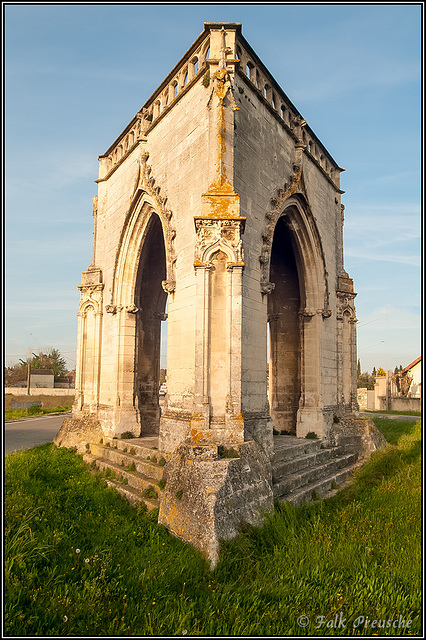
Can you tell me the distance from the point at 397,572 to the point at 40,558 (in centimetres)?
368

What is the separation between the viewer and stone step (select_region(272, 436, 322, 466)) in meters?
7.99

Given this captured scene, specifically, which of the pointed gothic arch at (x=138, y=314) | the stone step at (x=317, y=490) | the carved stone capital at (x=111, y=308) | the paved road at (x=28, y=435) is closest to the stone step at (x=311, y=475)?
the stone step at (x=317, y=490)

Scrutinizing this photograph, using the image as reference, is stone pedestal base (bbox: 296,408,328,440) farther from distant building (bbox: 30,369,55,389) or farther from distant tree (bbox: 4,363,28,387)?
distant tree (bbox: 4,363,28,387)

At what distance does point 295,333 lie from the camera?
11.6m

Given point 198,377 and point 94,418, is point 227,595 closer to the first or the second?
point 198,377

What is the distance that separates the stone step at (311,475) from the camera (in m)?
6.93

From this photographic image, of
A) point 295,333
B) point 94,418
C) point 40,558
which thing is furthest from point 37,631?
point 295,333

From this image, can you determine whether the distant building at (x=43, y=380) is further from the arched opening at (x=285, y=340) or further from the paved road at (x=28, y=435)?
the arched opening at (x=285, y=340)

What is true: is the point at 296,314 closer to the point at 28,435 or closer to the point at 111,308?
the point at 111,308

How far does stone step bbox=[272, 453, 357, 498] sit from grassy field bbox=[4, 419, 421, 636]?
53cm

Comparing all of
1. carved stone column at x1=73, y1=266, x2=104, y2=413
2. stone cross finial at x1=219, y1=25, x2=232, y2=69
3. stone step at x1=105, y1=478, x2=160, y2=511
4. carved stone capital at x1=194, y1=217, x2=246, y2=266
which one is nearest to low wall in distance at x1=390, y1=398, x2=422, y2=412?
carved stone column at x1=73, y1=266, x2=104, y2=413

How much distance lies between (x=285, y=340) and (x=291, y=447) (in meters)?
3.79

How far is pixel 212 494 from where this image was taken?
525cm

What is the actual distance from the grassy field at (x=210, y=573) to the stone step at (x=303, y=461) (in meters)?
0.87
